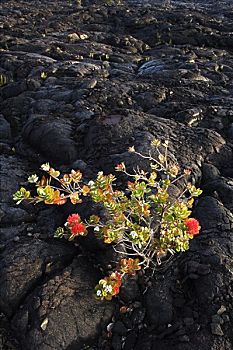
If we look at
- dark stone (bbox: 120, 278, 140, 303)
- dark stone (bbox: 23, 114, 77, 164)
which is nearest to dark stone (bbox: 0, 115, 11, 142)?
dark stone (bbox: 23, 114, 77, 164)

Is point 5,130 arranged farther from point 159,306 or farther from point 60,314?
point 159,306

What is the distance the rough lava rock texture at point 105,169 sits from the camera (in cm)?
436

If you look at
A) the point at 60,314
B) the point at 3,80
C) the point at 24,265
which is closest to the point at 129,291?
the point at 60,314

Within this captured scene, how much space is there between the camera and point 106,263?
500cm

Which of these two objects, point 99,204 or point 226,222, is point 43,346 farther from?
point 226,222

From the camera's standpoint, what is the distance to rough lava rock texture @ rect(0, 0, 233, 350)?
4.36m

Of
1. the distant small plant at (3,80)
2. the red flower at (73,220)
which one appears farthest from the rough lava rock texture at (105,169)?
the red flower at (73,220)

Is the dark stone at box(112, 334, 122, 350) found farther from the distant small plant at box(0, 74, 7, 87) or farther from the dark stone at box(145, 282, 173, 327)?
the distant small plant at box(0, 74, 7, 87)

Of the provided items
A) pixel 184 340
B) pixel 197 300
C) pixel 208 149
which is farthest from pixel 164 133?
pixel 184 340

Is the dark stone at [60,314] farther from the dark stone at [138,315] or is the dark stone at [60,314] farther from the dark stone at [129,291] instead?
the dark stone at [138,315]

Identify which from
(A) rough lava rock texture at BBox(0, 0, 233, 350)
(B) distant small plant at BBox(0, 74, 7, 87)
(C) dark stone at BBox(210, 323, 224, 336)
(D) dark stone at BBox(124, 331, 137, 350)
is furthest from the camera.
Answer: (B) distant small plant at BBox(0, 74, 7, 87)

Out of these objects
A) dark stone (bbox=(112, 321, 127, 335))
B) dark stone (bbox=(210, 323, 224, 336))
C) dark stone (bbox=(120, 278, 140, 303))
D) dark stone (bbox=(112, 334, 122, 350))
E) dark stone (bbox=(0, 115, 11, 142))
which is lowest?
dark stone (bbox=(0, 115, 11, 142))

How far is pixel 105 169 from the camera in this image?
6.70 metres

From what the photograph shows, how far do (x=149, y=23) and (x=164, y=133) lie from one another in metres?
15.7
